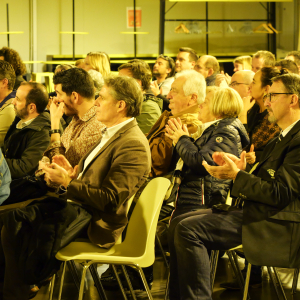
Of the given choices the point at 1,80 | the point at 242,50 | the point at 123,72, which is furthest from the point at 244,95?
the point at 242,50

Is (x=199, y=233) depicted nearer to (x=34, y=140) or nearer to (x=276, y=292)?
(x=276, y=292)

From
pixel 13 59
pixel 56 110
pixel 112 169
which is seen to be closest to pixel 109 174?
pixel 112 169

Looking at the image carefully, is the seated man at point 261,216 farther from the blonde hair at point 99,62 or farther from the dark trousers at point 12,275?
the blonde hair at point 99,62

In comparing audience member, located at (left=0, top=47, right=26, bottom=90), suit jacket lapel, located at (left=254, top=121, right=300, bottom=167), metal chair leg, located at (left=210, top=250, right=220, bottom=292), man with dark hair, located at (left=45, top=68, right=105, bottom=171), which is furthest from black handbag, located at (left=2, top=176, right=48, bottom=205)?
audience member, located at (left=0, top=47, right=26, bottom=90)

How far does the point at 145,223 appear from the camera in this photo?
2.15 metres

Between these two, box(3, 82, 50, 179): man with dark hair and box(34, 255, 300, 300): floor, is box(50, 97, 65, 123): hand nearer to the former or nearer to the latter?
box(3, 82, 50, 179): man with dark hair

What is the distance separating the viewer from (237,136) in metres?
2.54

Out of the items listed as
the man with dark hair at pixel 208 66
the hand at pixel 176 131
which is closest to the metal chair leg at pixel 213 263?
the hand at pixel 176 131

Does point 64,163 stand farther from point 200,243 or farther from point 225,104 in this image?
point 225,104

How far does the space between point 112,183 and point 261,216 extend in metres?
0.71

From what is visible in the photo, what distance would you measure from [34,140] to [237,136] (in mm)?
1391

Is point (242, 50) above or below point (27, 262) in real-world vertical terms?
above

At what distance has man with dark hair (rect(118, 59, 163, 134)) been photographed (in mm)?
3725

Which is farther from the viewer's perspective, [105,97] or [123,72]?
[123,72]
